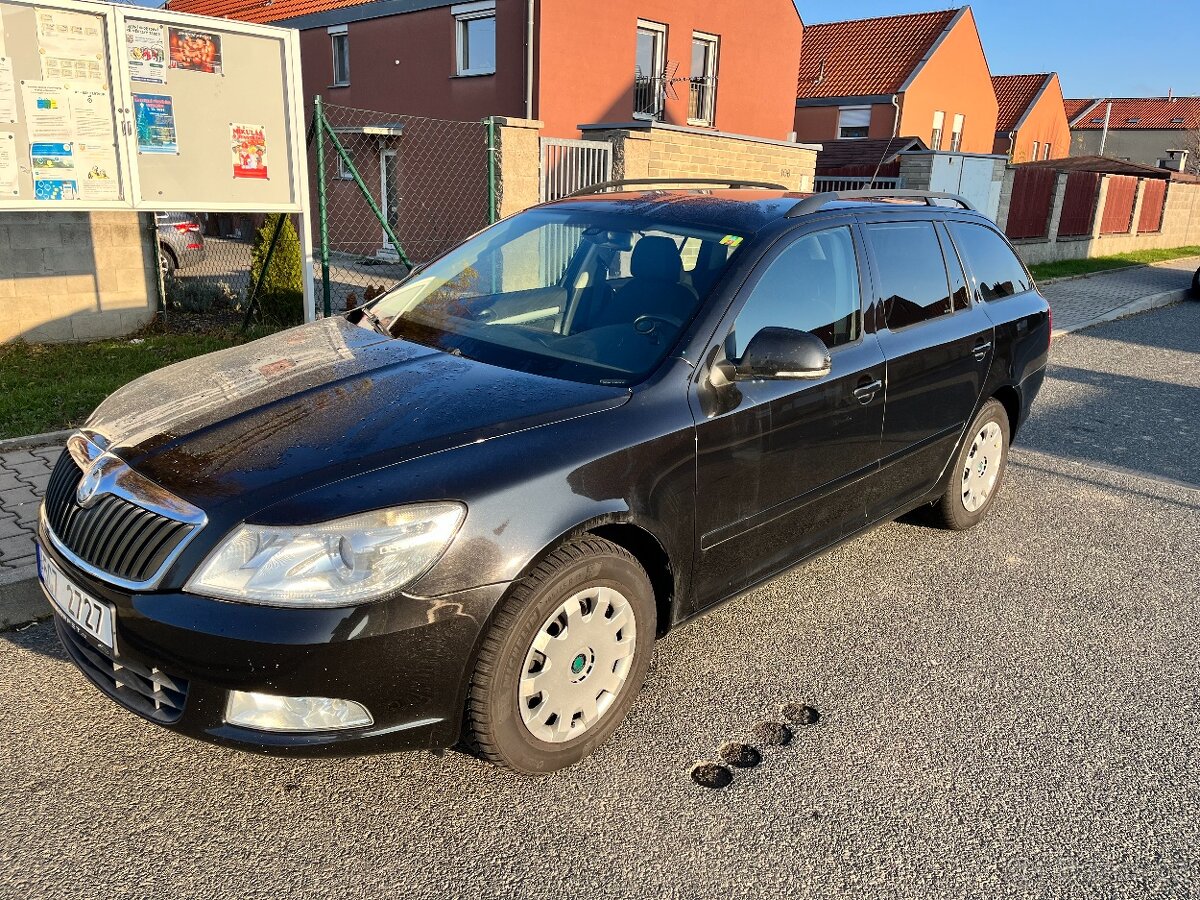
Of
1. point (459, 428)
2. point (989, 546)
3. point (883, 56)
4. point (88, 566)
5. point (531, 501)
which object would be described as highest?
point (883, 56)

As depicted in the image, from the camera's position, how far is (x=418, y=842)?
2.59m

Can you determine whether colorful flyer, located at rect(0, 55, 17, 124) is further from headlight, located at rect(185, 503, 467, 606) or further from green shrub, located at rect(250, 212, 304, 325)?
headlight, located at rect(185, 503, 467, 606)

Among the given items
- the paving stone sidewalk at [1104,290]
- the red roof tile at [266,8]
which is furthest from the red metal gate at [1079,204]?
the red roof tile at [266,8]

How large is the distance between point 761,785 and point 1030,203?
20976 mm

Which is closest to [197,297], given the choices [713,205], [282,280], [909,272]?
[282,280]

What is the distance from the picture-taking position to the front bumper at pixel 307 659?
7.75ft

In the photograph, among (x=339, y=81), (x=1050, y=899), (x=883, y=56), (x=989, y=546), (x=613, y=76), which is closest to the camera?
(x=1050, y=899)

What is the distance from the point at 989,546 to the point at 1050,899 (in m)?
2.71

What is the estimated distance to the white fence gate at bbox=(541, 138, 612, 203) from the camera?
10.1m

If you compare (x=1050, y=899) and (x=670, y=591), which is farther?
(x=670, y=591)

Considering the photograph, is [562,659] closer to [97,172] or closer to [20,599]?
[20,599]

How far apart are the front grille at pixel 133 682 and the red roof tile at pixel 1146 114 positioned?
3262 inches

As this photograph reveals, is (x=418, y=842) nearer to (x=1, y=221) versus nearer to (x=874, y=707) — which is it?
(x=874, y=707)

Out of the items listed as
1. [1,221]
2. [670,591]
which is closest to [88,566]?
[670,591]
